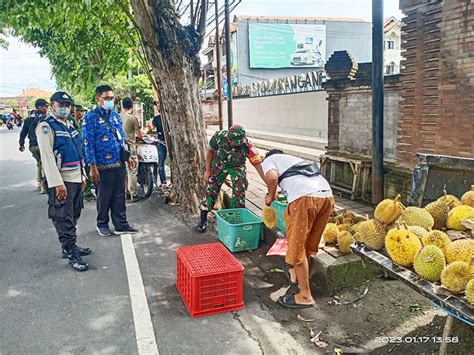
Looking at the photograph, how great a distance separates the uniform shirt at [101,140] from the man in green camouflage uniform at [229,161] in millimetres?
1285

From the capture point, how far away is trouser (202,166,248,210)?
566 cm

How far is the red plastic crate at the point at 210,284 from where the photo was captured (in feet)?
11.8

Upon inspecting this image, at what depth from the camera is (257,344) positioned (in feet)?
10.7

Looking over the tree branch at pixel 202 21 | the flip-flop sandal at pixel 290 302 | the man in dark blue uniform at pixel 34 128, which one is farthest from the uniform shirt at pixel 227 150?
the man in dark blue uniform at pixel 34 128

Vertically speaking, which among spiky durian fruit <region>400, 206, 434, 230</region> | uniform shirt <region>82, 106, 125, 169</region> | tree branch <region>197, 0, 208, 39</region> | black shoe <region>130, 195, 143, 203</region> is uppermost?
tree branch <region>197, 0, 208, 39</region>

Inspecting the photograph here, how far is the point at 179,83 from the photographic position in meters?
6.86

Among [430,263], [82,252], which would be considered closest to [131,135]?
[82,252]

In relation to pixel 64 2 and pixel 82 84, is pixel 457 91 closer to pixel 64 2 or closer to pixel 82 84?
pixel 64 2

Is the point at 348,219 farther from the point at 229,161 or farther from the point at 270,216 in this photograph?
the point at 229,161

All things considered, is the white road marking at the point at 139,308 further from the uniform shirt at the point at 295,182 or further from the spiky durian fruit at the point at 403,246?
the spiky durian fruit at the point at 403,246

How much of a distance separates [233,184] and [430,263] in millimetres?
3525

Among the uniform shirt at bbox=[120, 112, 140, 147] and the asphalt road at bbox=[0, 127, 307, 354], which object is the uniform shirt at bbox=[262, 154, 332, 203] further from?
the uniform shirt at bbox=[120, 112, 140, 147]

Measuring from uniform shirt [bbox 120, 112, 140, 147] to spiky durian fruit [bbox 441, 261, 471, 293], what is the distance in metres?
6.95

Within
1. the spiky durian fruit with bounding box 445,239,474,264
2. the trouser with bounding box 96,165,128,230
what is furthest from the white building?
the spiky durian fruit with bounding box 445,239,474,264
